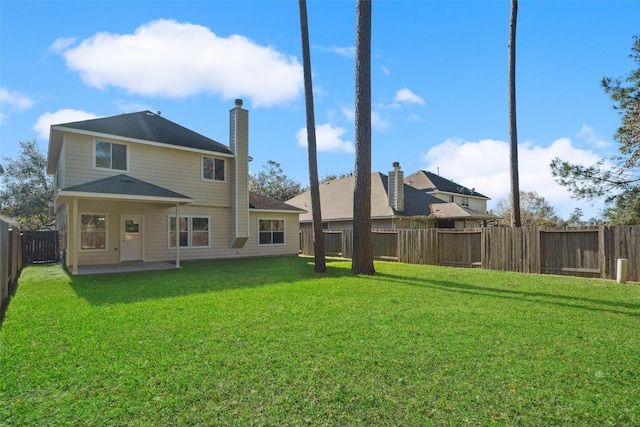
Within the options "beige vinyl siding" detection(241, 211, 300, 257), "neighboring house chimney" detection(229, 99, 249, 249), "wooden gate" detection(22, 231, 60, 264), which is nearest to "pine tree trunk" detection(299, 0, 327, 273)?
"neighboring house chimney" detection(229, 99, 249, 249)

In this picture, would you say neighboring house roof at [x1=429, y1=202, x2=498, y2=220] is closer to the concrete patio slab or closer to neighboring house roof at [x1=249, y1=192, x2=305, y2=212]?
neighboring house roof at [x1=249, y1=192, x2=305, y2=212]

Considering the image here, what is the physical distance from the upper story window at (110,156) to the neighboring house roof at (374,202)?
10.5m

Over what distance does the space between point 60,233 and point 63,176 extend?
203 inches

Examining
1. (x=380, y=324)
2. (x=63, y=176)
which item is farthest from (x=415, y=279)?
(x=63, y=176)

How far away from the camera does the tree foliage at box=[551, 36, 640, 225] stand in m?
11.3

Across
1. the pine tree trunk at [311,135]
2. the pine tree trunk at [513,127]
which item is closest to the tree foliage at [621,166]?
the pine tree trunk at [513,127]

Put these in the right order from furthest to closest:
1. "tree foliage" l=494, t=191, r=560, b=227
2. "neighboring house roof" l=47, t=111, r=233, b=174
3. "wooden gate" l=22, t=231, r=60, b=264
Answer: "tree foliage" l=494, t=191, r=560, b=227
"wooden gate" l=22, t=231, r=60, b=264
"neighboring house roof" l=47, t=111, r=233, b=174

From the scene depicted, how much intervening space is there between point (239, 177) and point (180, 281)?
7.45 meters

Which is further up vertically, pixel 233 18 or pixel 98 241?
pixel 233 18

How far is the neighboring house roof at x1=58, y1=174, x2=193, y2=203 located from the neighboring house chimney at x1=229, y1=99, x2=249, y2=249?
11.5 feet

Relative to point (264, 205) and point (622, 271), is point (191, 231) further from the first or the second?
point (622, 271)

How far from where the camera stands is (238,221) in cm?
1612

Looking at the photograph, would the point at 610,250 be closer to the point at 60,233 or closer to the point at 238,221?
the point at 238,221

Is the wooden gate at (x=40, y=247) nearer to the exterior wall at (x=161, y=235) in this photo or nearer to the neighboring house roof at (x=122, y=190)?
the exterior wall at (x=161, y=235)
